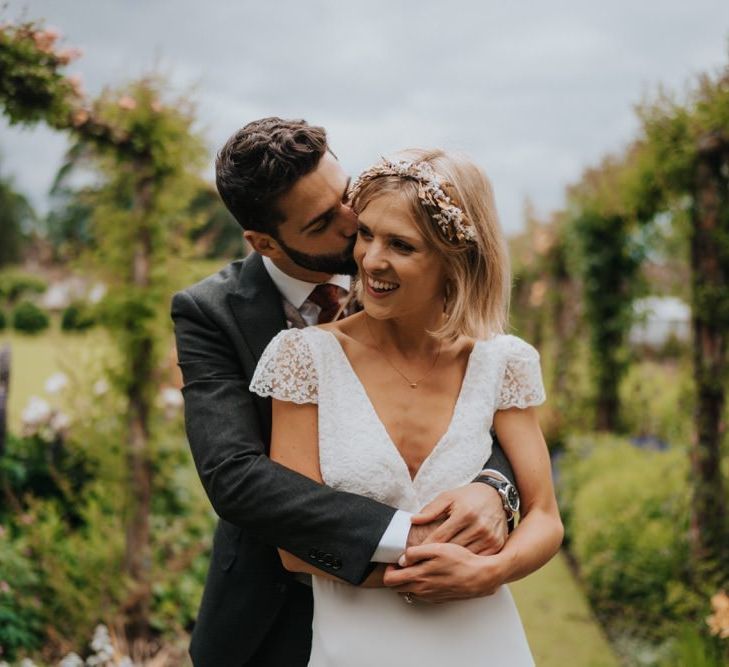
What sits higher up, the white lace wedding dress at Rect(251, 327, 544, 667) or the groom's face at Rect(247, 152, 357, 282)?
the groom's face at Rect(247, 152, 357, 282)

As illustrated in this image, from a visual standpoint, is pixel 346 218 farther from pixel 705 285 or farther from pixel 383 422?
pixel 705 285

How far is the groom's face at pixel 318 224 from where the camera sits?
6.97 ft

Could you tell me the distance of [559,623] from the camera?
5.71 m

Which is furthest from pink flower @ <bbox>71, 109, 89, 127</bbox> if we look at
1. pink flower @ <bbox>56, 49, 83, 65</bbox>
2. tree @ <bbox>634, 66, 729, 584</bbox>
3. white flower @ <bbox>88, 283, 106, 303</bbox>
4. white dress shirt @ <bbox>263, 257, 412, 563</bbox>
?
tree @ <bbox>634, 66, 729, 584</bbox>

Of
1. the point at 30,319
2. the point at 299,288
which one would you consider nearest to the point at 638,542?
the point at 299,288

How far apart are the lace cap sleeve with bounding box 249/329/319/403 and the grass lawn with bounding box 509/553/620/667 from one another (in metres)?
3.88

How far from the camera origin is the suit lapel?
7.03 ft

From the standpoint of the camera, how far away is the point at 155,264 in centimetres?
459

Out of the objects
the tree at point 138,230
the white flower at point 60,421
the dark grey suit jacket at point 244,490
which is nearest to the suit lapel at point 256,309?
the dark grey suit jacket at point 244,490

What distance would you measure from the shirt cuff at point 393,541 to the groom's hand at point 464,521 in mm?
17

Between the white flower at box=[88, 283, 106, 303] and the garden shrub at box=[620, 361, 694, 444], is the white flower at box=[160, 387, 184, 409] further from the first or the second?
the garden shrub at box=[620, 361, 694, 444]

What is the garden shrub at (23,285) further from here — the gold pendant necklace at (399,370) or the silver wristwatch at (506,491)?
the silver wristwatch at (506,491)

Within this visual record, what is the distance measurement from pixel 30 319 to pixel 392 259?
24779 mm

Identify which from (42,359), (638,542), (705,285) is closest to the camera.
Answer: (705,285)
